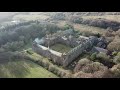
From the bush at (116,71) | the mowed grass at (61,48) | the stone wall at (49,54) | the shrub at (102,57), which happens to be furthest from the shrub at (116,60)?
the mowed grass at (61,48)

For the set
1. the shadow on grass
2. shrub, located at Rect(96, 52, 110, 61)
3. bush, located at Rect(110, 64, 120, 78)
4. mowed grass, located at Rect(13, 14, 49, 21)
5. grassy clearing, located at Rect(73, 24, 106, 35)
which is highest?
mowed grass, located at Rect(13, 14, 49, 21)

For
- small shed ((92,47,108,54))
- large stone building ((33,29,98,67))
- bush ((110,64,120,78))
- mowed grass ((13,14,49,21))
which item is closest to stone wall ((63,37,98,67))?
large stone building ((33,29,98,67))

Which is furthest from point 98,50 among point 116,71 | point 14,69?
point 14,69

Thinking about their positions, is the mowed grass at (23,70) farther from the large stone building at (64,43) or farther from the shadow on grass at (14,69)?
the large stone building at (64,43)

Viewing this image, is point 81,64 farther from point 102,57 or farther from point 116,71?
point 116,71

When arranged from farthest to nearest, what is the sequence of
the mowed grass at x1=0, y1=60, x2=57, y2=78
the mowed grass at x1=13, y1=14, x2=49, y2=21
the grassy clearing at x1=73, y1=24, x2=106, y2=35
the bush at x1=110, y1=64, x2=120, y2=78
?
the mowed grass at x1=13, y1=14, x2=49, y2=21 < the grassy clearing at x1=73, y1=24, x2=106, y2=35 < the mowed grass at x1=0, y1=60, x2=57, y2=78 < the bush at x1=110, y1=64, x2=120, y2=78

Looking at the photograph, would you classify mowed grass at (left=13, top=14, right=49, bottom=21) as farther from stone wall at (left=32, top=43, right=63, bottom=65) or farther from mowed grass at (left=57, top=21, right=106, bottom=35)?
stone wall at (left=32, top=43, right=63, bottom=65)
